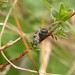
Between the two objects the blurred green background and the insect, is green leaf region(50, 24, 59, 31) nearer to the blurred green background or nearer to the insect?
the insect

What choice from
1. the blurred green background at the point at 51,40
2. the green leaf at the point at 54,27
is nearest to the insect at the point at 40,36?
the green leaf at the point at 54,27

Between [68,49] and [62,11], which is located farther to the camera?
[68,49]

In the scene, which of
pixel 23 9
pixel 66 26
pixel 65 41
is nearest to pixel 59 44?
pixel 65 41

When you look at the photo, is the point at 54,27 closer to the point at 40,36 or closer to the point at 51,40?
the point at 40,36

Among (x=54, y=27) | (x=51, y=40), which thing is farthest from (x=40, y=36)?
(x=51, y=40)

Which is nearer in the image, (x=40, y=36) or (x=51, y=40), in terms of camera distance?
(x=40, y=36)

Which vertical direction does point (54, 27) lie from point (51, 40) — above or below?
above

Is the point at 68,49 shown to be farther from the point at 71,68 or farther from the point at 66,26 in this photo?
the point at 66,26

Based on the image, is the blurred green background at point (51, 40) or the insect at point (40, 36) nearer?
the insect at point (40, 36)

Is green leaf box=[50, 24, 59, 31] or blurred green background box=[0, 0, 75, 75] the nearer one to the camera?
green leaf box=[50, 24, 59, 31]

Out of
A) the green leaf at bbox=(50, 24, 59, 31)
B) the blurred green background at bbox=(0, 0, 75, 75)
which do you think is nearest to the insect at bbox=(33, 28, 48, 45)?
the green leaf at bbox=(50, 24, 59, 31)

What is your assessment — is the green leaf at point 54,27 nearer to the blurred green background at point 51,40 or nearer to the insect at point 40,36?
the insect at point 40,36
